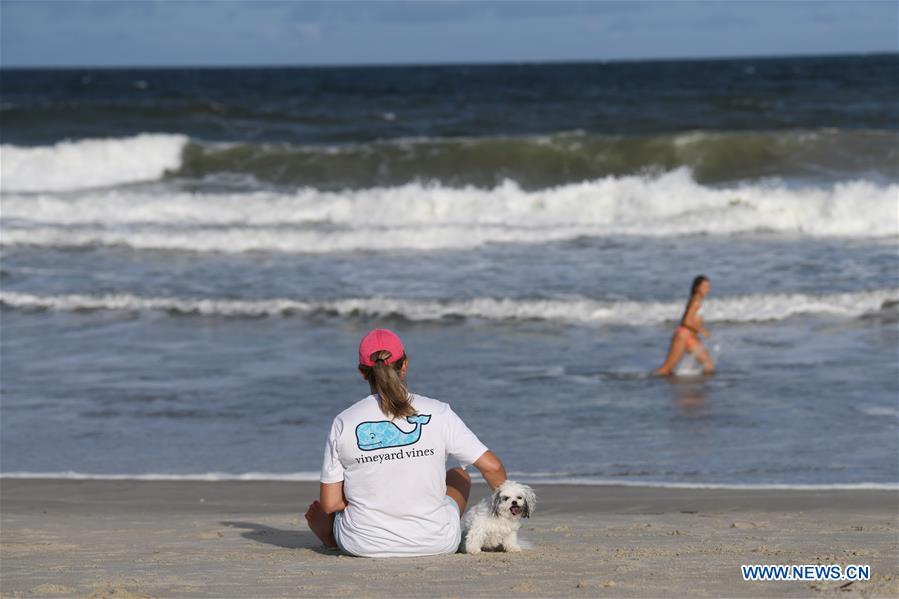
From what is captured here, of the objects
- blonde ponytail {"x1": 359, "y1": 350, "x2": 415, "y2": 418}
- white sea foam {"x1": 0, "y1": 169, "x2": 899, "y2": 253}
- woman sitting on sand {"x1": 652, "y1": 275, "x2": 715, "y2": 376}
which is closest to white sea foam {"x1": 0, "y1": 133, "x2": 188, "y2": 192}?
white sea foam {"x1": 0, "y1": 169, "x2": 899, "y2": 253}

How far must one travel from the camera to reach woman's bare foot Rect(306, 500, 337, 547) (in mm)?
5363

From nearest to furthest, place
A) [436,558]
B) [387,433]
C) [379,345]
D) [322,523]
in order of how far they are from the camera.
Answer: [379,345] < [387,433] < [436,558] < [322,523]

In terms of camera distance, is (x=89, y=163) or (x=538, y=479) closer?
(x=538, y=479)

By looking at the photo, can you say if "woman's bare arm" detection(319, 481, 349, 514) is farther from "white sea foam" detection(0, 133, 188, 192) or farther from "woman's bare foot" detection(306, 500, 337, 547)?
"white sea foam" detection(0, 133, 188, 192)

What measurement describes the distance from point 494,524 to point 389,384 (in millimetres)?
839

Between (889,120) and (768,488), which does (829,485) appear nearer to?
(768,488)

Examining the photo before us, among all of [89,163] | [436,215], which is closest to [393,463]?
[436,215]

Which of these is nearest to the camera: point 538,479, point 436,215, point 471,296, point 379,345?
point 379,345

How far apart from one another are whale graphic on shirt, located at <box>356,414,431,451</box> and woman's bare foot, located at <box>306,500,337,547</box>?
606 mm

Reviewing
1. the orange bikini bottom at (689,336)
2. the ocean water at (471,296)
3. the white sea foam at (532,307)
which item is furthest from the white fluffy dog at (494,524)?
the white sea foam at (532,307)

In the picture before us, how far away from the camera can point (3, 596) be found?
4496 mm

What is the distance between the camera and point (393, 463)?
4938mm

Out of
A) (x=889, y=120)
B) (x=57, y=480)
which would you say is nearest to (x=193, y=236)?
(x=57, y=480)

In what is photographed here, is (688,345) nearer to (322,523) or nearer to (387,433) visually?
(322,523)
